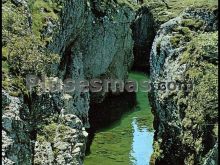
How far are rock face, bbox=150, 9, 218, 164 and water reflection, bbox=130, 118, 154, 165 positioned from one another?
94.7 inches

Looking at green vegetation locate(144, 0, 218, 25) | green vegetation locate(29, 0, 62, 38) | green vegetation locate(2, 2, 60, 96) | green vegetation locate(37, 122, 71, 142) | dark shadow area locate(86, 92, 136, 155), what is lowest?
dark shadow area locate(86, 92, 136, 155)

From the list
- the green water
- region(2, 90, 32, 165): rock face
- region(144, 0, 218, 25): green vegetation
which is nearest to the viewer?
region(2, 90, 32, 165): rock face

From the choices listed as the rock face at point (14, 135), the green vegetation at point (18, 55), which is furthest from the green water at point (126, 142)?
the rock face at point (14, 135)

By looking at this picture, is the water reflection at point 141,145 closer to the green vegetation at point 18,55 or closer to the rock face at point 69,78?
the rock face at point 69,78

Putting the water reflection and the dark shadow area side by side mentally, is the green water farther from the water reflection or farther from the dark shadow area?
the dark shadow area

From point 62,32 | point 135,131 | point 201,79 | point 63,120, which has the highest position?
point 62,32

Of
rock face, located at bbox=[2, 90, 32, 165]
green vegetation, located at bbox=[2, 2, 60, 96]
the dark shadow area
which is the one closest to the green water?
the dark shadow area

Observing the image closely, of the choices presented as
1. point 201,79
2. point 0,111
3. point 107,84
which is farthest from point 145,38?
point 0,111

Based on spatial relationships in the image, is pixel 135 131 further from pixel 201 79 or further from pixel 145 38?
pixel 145 38

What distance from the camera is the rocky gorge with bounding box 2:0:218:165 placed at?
86.8 ft

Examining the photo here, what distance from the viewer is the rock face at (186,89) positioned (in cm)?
3080

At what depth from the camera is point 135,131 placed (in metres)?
49.1

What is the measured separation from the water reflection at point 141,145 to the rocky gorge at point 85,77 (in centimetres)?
233

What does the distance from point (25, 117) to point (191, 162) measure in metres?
11.5
